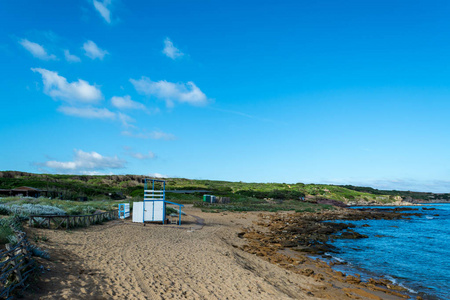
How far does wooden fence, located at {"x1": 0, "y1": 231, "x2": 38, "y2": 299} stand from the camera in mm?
6848

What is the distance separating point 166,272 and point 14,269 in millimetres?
5106

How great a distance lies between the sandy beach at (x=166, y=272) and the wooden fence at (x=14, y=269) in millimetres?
381

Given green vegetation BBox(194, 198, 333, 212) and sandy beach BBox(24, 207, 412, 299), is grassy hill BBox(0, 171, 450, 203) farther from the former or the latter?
sandy beach BBox(24, 207, 412, 299)

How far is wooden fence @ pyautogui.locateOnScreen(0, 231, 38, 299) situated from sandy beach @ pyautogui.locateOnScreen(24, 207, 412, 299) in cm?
38

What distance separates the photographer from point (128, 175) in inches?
3888

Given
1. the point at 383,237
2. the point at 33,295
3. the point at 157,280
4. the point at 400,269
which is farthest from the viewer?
the point at 383,237

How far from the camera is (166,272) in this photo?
10953mm

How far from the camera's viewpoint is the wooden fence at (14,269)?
685cm

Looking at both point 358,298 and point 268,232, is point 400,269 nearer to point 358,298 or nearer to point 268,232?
point 358,298

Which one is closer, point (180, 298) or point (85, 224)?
point (180, 298)

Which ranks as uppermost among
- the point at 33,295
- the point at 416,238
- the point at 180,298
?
the point at 33,295

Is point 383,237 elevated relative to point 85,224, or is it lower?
lower

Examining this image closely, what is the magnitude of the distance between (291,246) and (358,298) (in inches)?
377

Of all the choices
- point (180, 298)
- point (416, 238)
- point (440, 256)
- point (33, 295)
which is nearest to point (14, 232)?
point (33, 295)
